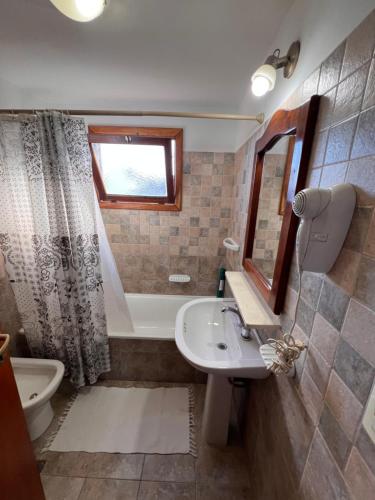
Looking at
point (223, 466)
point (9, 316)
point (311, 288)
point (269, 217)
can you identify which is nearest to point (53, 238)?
point (9, 316)

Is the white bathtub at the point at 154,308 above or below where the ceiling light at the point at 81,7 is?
below

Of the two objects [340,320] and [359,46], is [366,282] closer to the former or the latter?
[340,320]

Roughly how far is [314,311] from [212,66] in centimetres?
154

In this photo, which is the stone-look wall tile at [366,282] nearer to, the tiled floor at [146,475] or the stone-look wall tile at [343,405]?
the stone-look wall tile at [343,405]

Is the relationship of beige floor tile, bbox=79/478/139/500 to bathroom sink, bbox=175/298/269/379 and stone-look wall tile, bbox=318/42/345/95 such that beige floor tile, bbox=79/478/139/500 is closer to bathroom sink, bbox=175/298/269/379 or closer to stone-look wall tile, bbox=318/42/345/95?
bathroom sink, bbox=175/298/269/379

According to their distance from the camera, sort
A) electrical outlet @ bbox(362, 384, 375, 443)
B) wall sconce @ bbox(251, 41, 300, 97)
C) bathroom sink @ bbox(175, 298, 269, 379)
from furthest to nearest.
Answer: bathroom sink @ bbox(175, 298, 269, 379) → wall sconce @ bbox(251, 41, 300, 97) → electrical outlet @ bbox(362, 384, 375, 443)

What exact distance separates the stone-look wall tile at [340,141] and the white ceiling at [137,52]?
0.75 m

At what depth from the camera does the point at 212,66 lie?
1.32 m

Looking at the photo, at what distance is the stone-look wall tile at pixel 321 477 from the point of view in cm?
52

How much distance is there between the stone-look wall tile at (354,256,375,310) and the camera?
0.45 meters

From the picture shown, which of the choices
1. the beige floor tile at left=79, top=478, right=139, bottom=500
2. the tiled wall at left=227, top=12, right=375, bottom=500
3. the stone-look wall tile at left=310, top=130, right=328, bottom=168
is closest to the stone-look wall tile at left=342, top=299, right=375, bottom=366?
the tiled wall at left=227, top=12, right=375, bottom=500

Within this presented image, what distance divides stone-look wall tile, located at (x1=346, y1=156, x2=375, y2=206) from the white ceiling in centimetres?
89

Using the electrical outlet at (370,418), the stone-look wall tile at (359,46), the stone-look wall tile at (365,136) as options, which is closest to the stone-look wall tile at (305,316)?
the electrical outlet at (370,418)

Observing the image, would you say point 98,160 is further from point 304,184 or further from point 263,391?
point 263,391
